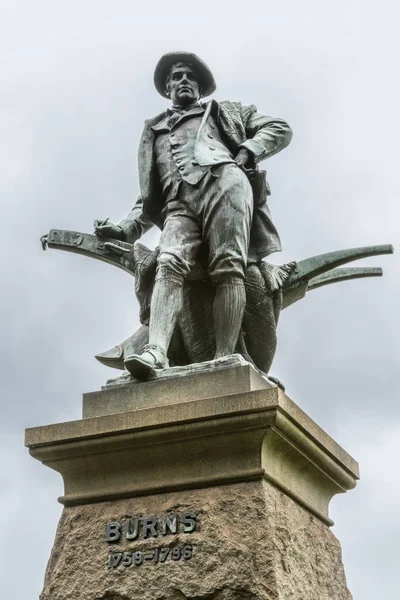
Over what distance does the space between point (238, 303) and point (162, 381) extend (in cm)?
83

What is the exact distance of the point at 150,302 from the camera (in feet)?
23.4

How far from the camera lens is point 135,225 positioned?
25.8ft

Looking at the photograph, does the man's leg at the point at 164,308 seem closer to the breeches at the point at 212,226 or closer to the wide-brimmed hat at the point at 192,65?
the breeches at the point at 212,226

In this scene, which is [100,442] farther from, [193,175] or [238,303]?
[193,175]

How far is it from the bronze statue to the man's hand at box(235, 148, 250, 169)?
1 cm

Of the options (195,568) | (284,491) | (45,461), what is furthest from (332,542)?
(45,461)

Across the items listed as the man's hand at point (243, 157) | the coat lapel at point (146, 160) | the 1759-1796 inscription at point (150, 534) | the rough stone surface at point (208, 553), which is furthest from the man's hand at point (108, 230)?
the 1759-1796 inscription at point (150, 534)

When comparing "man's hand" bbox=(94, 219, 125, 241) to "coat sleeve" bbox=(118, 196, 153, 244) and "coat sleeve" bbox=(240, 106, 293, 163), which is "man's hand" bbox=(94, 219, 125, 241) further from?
"coat sleeve" bbox=(240, 106, 293, 163)

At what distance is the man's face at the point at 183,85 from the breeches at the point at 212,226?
0.92 meters

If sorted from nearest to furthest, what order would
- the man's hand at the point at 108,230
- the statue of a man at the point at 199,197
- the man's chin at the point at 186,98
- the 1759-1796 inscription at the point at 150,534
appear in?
the 1759-1796 inscription at the point at 150,534 → the statue of a man at the point at 199,197 → the man's hand at the point at 108,230 → the man's chin at the point at 186,98

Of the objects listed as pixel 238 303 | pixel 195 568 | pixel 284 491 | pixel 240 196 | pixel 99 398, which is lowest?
pixel 195 568

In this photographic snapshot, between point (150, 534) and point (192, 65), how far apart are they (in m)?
3.79

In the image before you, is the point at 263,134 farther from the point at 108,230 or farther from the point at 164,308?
the point at 164,308

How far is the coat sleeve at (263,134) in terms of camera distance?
24.3 ft
